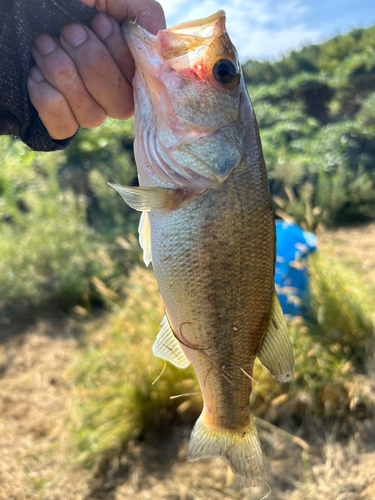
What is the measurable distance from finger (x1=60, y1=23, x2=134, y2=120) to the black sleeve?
5 cm

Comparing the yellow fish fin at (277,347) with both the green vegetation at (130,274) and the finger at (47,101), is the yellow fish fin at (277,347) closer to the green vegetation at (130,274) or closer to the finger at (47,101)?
the finger at (47,101)

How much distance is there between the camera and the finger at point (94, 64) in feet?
4.55

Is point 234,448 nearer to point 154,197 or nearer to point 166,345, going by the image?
point 166,345

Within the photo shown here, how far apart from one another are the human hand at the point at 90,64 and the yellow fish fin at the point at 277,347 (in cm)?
98

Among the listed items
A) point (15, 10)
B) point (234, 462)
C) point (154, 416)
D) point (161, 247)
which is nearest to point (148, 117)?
point (161, 247)

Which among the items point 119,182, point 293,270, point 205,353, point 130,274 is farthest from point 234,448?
point 119,182

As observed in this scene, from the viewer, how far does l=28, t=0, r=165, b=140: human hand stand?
1.40 meters

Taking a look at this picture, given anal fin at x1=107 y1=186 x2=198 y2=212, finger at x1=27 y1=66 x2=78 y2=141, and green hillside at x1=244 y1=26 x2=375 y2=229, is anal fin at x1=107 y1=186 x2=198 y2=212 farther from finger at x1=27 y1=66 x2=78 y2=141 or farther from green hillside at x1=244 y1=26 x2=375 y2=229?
green hillside at x1=244 y1=26 x2=375 y2=229

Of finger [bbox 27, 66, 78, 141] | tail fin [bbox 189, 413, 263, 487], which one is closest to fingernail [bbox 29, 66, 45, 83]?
finger [bbox 27, 66, 78, 141]

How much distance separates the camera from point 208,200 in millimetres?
1290

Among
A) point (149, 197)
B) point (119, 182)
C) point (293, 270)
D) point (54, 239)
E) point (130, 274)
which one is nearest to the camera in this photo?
point (149, 197)

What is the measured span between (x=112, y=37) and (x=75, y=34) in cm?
13

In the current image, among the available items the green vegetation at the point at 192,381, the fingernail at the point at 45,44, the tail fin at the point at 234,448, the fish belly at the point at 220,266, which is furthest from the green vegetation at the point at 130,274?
the fingernail at the point at 45,44

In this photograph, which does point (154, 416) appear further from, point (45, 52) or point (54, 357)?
point (45, 52)
